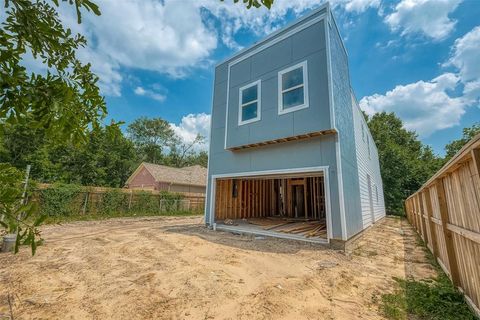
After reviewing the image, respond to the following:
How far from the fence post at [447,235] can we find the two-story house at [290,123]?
2170mm

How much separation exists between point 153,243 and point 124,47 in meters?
5.02

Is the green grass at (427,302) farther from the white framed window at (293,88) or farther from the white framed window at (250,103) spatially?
the white framed window at (250,103)

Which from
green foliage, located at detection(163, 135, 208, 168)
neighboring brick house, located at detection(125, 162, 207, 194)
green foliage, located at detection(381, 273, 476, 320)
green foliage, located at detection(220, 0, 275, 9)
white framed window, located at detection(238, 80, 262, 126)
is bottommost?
green foliage, located at detection(381, 273, 476, 320)

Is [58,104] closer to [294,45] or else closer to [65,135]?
[65,135]

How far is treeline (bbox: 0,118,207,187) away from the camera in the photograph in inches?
677

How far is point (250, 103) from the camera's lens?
26.3 feet

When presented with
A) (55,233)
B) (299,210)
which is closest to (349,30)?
(299,210)

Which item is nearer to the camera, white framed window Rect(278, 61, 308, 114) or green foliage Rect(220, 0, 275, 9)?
green foliage Rect(220, 0, 275, 9)

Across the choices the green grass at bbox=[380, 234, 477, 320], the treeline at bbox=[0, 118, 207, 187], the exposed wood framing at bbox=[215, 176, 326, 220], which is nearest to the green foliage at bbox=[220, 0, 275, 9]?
the treeline at bbox=[0, 118, 207, 187]

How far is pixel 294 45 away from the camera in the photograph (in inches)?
288

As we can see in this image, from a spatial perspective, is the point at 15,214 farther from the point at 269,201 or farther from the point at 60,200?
the point at 60,200

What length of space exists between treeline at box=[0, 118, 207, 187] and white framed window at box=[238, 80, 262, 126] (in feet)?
15.0

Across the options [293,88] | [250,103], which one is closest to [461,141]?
[293,88]

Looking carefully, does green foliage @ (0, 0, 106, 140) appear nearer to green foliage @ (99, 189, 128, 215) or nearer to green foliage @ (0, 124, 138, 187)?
green foliage @ (99, 189, 128, 215)
